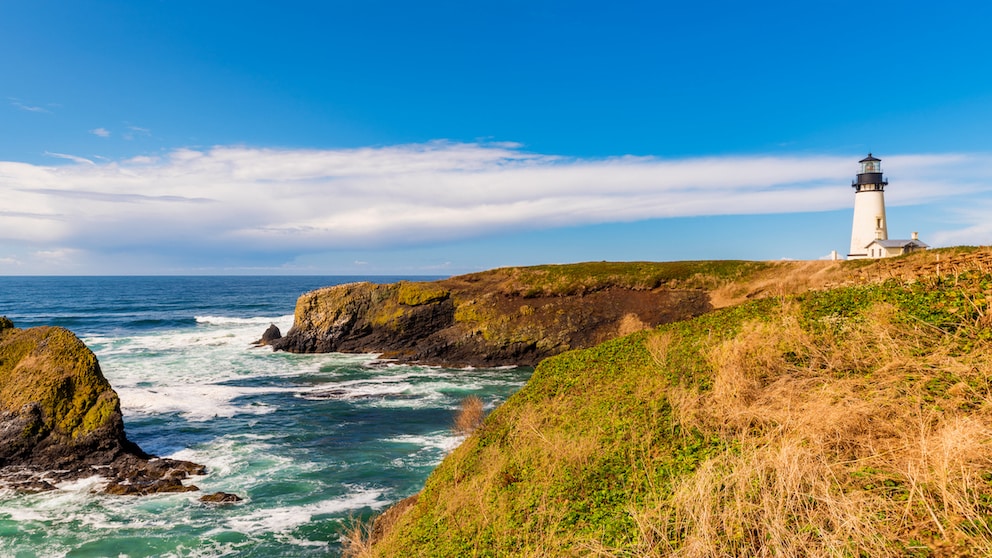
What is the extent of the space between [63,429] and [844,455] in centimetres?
2422

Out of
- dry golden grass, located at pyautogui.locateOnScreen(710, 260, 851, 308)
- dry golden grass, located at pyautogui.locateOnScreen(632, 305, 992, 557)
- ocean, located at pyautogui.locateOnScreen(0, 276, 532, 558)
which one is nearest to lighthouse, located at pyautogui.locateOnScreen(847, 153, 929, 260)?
dry golden grass, located at pyautogui.locateOnScreen(710, 260, 851, 308)

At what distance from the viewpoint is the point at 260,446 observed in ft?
72.7

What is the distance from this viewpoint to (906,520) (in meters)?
5.73

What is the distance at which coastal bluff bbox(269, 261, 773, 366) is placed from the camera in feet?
147

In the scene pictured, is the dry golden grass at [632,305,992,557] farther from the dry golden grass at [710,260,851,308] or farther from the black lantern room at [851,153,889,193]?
the black lantern room at [851,153,889,193]

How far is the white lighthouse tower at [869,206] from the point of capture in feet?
165

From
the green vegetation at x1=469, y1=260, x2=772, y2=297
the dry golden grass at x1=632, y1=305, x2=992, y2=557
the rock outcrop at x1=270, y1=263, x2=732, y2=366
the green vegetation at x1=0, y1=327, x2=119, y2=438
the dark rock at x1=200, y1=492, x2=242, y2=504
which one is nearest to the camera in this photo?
the dry golden grass at x1=632, y1=305, x2=992, y2=557

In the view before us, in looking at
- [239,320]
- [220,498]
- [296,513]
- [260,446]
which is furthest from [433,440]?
[239,320]

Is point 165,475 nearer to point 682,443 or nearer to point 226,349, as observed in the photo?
point 682,443

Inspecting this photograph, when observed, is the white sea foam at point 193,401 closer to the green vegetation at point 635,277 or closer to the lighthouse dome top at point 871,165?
the green vegetation at point 635,277

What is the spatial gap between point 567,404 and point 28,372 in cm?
2092

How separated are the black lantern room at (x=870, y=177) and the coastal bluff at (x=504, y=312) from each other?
12.3 meters

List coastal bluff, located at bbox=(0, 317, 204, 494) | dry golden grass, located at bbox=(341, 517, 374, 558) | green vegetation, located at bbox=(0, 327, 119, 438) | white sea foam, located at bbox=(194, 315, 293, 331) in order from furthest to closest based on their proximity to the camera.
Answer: white sea foam, located at bbox=(194, 315, 293, 331), green vegetation, located at bbox=(0, 327, 119, 438), coastal bluff, located at bbox=(0, 317, 204, 494), dry golden grass, located at bbox=(341, 517, 374, 558)

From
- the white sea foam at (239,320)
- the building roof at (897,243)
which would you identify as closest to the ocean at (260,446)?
the white sea foam at (239,320)
